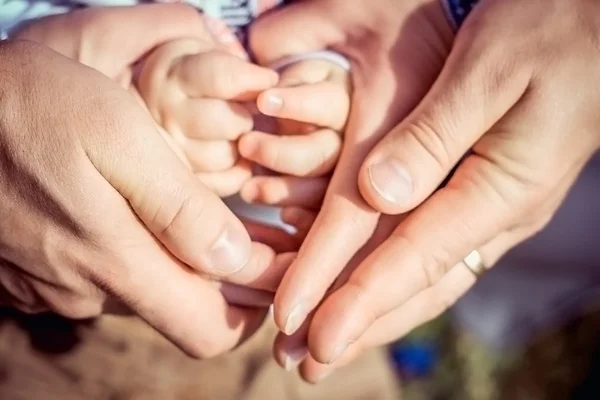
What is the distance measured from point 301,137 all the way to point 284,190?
0.05 meters

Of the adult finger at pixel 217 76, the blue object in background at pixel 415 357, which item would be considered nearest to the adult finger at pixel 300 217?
the adult finger at pixel 217 76

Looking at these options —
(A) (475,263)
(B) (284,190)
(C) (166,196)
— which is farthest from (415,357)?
(C) (166,196)

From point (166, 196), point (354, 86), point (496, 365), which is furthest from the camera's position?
point (496, 365)

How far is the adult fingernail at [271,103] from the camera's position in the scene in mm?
544

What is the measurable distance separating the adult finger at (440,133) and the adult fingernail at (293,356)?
0.14 m

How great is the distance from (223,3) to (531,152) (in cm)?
30

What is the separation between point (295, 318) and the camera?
51cm

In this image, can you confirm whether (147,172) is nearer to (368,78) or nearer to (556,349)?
(368,78)

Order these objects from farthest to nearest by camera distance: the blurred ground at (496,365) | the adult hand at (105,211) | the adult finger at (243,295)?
the blurred ground at (496,365) < the adult finger at (243,295) < the adult hand at (105,211)

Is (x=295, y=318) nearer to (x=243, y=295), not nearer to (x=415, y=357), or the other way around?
(x=243, y=295)

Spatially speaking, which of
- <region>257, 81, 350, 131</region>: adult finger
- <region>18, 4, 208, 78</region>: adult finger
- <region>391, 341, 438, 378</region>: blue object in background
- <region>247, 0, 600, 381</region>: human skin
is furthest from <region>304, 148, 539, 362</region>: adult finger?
<region>391, 341, 438, 378</region>: blue object in background

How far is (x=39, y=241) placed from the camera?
1.73ft

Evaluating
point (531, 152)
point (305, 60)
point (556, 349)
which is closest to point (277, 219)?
point (305, 60)

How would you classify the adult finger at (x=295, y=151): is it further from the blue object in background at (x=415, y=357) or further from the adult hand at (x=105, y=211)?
the blue object in background at (x=415, y=357)
